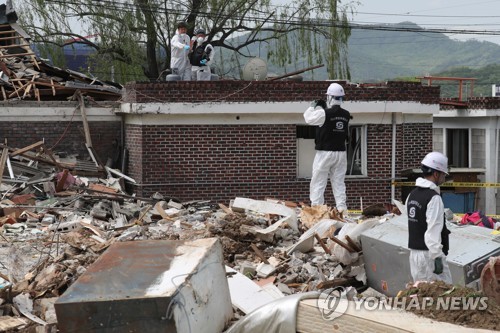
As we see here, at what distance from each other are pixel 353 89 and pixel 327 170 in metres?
5.63

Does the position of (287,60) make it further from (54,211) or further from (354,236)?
(354,236)

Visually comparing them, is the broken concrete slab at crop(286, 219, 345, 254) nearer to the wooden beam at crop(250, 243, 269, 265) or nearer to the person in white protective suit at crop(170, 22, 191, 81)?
the wooden beam at crop(250, 243, 269, 265)

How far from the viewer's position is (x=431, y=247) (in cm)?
720

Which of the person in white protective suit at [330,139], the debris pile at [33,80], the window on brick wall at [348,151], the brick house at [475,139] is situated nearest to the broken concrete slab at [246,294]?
the person in white protective suit at [330,139]

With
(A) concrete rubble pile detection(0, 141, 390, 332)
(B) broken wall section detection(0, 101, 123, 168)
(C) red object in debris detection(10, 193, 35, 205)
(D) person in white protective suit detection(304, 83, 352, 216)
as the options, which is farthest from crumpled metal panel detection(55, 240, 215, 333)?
(B) broken wall section detection(0, 101, 123, 168)

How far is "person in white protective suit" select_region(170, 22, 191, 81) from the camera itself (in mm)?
18594

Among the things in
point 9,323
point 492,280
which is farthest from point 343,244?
point 9,323

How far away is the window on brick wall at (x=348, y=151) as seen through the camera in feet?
60.5

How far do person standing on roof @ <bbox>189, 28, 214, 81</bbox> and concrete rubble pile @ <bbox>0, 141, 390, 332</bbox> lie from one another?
4.65 metres

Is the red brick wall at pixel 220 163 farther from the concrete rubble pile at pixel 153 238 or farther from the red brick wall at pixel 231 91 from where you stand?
the concrete rubble pile at pixel 153 238

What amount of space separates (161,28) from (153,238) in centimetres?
1848

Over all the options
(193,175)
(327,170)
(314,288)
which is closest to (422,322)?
(314,288)

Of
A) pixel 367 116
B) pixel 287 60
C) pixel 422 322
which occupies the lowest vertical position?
pixel 422 322

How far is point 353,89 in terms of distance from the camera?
1822 cm
